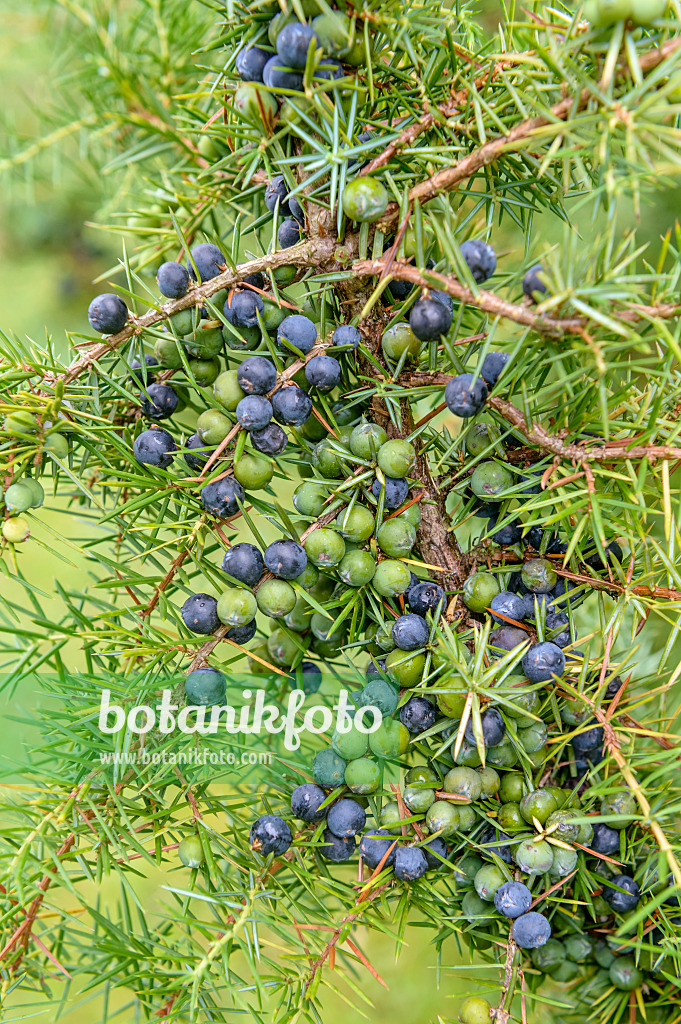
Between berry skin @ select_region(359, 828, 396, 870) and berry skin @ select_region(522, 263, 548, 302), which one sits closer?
berry skin @ select_region(522, 263, 548, 302)

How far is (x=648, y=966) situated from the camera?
547 mm

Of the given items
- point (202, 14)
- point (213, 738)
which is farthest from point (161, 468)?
point (202, 14)

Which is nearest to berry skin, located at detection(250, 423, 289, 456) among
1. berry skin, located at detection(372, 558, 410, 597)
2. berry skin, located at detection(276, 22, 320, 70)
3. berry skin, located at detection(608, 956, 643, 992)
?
berry skin, located at detection(372, 558, 410, 597)

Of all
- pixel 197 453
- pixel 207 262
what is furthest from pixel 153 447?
pixel 207 262

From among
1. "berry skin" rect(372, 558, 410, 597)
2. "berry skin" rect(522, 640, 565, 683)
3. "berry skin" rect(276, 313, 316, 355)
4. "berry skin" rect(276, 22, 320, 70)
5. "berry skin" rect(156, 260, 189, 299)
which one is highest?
"berry skin" rect(276, 22, 320, 70)

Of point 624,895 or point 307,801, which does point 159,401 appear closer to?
point 307,801

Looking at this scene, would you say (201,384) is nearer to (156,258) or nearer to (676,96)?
(156,258)

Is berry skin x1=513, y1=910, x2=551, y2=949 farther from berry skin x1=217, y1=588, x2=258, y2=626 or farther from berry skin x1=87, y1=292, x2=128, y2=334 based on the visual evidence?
berry skin x1=87, y1=292, x2=128, y2=334

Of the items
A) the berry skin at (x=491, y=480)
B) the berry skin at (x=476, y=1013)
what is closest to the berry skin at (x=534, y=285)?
the berry skin at (x=491, y=480)

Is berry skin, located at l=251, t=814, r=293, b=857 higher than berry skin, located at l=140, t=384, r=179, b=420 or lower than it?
lower

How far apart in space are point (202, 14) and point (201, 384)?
759 millimetres

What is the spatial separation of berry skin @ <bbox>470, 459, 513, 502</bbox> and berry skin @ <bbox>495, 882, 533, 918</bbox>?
0.87 feet

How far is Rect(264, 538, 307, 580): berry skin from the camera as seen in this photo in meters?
0.46

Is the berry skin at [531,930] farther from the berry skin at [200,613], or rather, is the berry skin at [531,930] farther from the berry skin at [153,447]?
the berry skin at [153,447]
